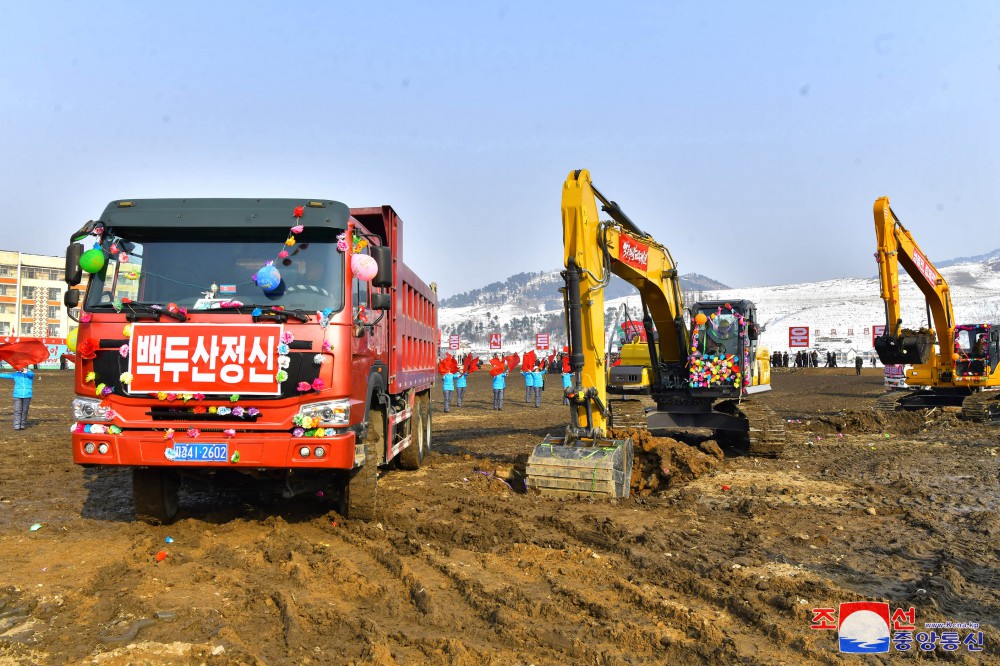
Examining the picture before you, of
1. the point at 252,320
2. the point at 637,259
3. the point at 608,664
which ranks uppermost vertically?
the point at 637,259

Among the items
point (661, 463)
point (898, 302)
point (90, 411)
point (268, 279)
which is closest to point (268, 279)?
point (268, 279)

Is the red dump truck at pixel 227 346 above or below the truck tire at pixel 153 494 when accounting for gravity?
above

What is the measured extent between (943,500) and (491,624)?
22.7 ft

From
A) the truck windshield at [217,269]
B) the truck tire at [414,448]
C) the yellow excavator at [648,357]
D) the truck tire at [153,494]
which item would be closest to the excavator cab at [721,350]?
the yellow excavator at [648,357]

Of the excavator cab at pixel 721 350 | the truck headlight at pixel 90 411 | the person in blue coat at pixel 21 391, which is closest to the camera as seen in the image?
the truck headlight at pixel 90 411

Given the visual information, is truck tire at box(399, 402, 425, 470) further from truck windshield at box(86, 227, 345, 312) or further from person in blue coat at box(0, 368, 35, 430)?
person in blue coat at box(0, 368, 35, 430)

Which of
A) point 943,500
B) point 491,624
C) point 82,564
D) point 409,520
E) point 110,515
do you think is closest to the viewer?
point 491,624

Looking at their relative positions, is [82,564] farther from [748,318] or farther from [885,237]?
[885,237]

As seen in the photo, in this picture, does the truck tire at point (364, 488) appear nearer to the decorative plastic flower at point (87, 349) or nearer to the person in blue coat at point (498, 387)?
the decorative plastic flower at point (87, 349)

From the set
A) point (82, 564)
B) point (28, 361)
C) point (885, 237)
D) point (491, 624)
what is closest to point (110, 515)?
point (82, 564)

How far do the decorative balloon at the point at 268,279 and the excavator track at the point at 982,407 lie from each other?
57.6 ft

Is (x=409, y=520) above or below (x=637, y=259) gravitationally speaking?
below

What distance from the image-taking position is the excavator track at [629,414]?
44.4 ft

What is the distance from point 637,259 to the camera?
1069cm
